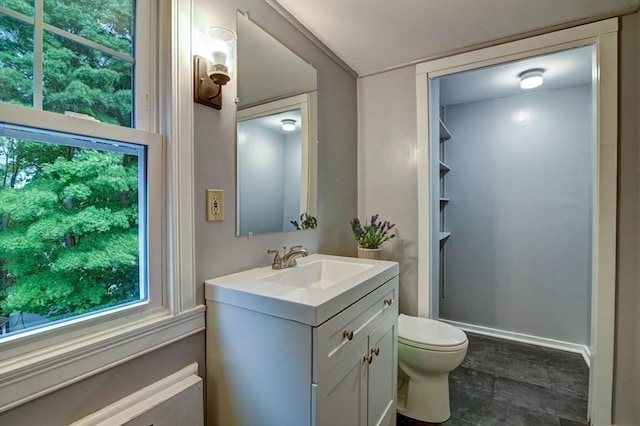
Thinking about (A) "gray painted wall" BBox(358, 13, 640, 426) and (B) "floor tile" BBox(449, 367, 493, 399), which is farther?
(B) "floor tile" BBox(449, 367, 493, 399)

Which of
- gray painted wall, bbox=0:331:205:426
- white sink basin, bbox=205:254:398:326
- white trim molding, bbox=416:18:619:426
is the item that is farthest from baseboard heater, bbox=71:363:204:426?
white trim molding, bbox=416:18:619:426

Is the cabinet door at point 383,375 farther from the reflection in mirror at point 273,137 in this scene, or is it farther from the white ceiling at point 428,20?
the white ceiling at point 428,20

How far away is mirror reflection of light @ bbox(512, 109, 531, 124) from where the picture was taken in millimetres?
2652

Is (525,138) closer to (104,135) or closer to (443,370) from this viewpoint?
(443,370)

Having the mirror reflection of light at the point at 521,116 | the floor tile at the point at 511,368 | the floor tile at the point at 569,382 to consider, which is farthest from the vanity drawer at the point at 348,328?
the mirror reflection of light at the point at 521,116

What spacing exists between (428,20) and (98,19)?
153 centimetres

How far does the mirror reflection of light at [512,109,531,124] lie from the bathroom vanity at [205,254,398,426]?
237cm

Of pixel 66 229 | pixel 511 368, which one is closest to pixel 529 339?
pixel 511 368

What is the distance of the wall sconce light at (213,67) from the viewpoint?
3.59ft

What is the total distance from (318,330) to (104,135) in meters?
0.88

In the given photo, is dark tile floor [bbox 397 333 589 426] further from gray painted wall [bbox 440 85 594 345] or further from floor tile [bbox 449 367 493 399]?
gray painted wall [bbox 440 85 594 345]

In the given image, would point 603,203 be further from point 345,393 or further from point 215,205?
point 215,205

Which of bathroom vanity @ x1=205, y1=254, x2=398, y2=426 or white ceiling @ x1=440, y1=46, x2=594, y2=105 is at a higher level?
white ceiling @ x1=440, y1=46, x2=594, y2=105

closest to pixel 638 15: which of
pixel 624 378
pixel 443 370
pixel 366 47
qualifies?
pixel 366 47
